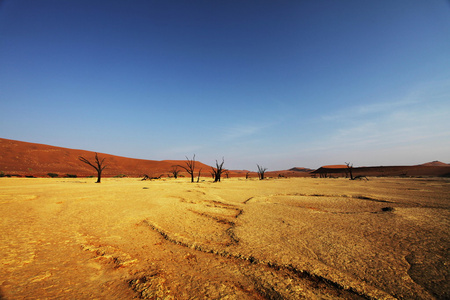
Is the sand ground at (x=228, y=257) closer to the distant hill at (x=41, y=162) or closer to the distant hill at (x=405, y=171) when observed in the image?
the distant hill at (x=41, y=162)

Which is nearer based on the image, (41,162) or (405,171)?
(41,162)

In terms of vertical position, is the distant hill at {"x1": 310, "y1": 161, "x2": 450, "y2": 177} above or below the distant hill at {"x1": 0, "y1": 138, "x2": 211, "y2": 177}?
below

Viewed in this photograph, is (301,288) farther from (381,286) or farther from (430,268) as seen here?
(430,268)

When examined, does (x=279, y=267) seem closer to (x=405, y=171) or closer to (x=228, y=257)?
(x=228, y=257)

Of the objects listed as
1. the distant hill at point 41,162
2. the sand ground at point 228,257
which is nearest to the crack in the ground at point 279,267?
the sand ground at point 228,257

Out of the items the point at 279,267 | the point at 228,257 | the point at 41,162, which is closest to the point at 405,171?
the point at 279,267

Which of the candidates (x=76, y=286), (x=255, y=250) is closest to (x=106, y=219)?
(x=76, y=286)

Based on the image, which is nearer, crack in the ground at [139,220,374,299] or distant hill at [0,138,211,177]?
crack in the ground at [139,220,374,299]

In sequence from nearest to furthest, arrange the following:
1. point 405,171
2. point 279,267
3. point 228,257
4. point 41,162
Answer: point 279,267 < point 228,257 < point 41,162 < point 405,171

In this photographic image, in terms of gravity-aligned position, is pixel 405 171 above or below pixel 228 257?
above

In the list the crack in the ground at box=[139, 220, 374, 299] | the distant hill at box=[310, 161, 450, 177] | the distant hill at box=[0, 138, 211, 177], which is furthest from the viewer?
the distant hill at box=[310, 161, 450, 177]

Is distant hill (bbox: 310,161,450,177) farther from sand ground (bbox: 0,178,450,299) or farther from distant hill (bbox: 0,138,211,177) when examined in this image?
distant hill (bbox: 0,138,211,177)

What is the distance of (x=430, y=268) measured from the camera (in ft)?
5.40

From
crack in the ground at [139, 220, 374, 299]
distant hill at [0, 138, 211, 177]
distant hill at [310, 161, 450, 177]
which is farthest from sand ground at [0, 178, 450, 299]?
distant hill at [310, 161, 450, 177]
